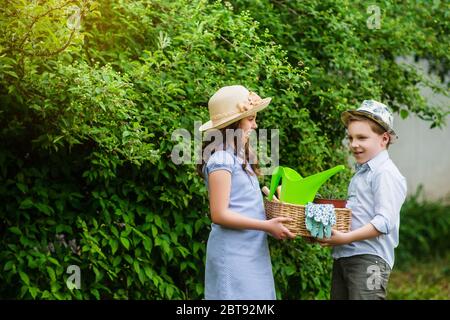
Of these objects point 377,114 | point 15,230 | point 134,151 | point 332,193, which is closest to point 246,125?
point 377,114

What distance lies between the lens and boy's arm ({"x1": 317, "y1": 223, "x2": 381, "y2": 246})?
396cm

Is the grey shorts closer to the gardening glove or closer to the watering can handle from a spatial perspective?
the gardening glove

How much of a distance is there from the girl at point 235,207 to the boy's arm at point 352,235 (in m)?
0.31

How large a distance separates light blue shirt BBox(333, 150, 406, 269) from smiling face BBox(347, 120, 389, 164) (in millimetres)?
28

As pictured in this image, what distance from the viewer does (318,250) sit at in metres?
5.74

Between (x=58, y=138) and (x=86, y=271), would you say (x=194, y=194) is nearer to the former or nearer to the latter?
(x=86, y=271)

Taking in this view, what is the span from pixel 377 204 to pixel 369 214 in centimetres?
7

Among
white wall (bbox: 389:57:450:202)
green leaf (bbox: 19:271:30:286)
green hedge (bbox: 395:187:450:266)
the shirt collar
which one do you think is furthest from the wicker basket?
white wall (bbox: 389:57:450:202)

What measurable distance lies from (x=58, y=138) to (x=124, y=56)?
870 millimetres

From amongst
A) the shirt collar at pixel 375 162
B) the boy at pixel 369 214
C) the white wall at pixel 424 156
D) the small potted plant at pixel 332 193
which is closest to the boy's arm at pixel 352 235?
the boy at pixel 369 214

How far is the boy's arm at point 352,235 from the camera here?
13.0 ft

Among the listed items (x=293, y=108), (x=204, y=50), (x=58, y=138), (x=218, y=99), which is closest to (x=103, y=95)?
(x=58, y=138)

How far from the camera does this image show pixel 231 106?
4.08 meters

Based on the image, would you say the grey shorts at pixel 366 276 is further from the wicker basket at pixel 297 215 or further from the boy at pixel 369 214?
the wicker basket at pixel 297 215
